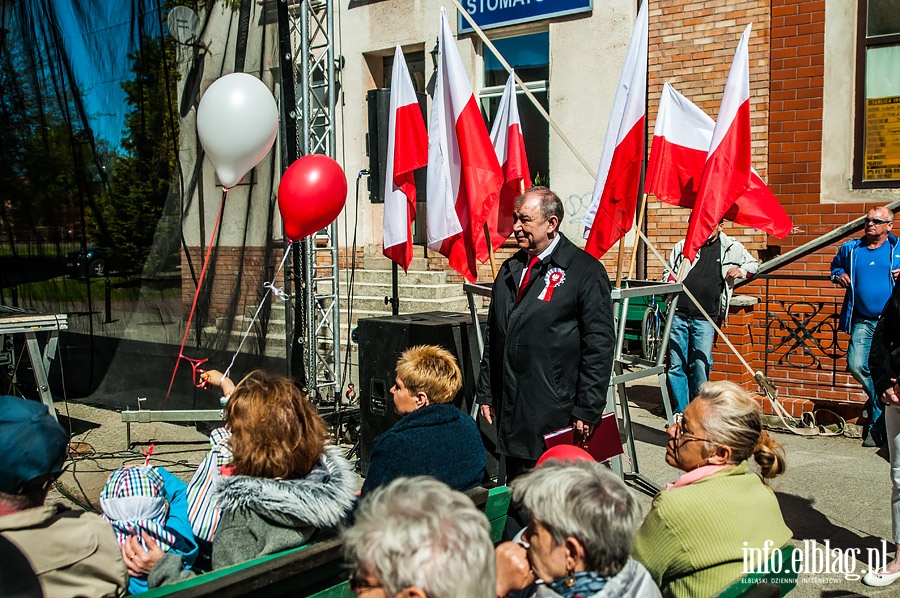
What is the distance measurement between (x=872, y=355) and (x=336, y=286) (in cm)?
496

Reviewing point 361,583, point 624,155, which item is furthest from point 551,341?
point 361,583

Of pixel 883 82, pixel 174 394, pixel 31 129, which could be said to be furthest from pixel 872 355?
pixel 31 129

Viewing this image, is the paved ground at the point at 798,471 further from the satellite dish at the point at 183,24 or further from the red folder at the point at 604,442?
the satellite dish at the point at 183,24

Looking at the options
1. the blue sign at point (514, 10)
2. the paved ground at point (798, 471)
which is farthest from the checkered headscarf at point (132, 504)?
the blue sign at point (514, 10)

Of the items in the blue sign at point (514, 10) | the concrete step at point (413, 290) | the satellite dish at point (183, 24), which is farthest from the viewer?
the concrete step at point (413, 290)

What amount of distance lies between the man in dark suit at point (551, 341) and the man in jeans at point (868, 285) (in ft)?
11.3

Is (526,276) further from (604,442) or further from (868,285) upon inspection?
(868,285)

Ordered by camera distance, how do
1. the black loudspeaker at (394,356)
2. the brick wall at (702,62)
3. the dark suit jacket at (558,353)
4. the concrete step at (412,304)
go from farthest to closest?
the concrete step at (412,304) < the brick wall at (702,62) < the black loudspeaker at (394,356) < the dark suit jacket at (558,353)

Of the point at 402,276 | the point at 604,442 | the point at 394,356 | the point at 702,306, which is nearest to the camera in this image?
the point at 604,442

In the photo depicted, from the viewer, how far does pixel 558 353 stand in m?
3.94

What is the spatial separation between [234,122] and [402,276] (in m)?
5.14

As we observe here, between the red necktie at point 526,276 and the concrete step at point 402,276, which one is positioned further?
the concrete step at point 402,276

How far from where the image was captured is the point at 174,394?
7.48 m

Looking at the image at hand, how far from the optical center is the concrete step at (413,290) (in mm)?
10438
